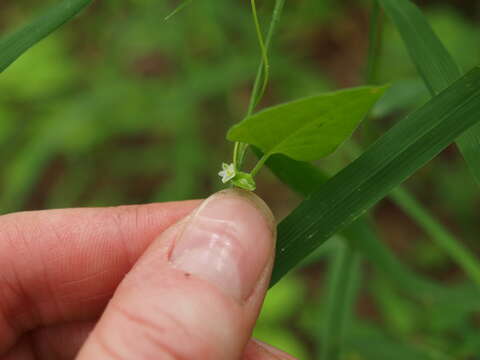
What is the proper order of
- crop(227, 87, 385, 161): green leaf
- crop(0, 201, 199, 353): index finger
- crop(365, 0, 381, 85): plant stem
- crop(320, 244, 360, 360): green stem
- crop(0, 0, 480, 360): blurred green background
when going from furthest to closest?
1. crop(0, 0, 480, 360): blurred green background
2. crop(320, 244, 360, 360): green stem
3. crop(0, 201, 199, 353): index finger
4. crop(365, 0, 381, 85): plant stem
5. crop(227, 87, 385, 161): green leaf

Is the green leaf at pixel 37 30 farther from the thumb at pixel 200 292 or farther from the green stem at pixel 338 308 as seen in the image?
the green stem at pixel 338 308

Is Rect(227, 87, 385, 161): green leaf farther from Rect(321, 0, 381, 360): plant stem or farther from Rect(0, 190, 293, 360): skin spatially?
Rect(321, 0, 381, 360): plant stem

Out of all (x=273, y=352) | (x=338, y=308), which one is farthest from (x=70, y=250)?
(x=338, y=308)

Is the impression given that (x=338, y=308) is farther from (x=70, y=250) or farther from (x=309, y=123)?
(x=309, y=123)

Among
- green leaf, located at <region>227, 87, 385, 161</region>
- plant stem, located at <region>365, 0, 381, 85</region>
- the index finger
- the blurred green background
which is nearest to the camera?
green leaf, located at <region>227, 87, 385, 161</region>

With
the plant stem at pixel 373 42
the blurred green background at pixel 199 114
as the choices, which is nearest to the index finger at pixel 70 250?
the plant stem at pixel 373 42

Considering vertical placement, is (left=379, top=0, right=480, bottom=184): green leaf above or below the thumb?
above

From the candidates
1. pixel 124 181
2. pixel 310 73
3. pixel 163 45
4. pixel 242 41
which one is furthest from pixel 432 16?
pixel 124 181

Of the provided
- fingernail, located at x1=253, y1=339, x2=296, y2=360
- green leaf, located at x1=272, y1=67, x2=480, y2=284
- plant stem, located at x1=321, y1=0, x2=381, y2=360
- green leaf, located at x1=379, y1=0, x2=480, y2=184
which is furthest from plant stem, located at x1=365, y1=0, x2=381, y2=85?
fingernail, located at x1=253, y1=339, x2=296, y2=360

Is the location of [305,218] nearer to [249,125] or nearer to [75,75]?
[249,125]
